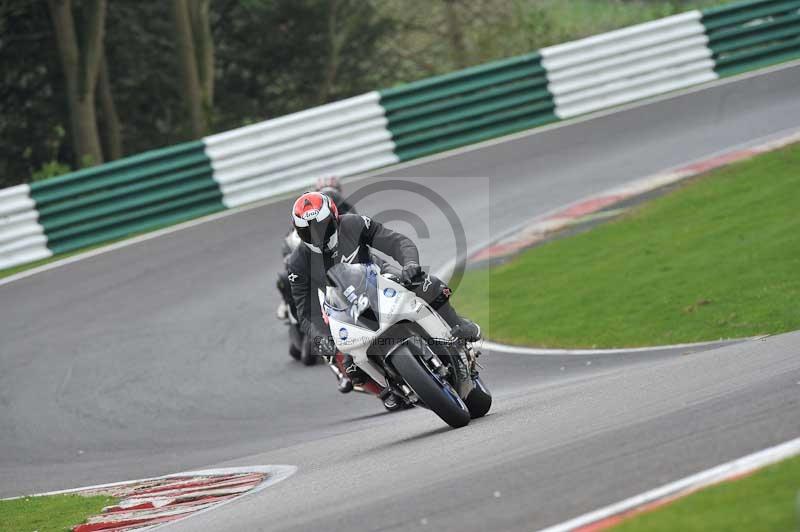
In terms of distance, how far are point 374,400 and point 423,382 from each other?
13.8ft

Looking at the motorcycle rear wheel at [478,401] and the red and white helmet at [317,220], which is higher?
the red and white helmet at [317,220]

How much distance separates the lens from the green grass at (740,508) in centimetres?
421

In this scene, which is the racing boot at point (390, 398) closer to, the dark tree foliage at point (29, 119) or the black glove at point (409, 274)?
the black glove at point (409, 274)

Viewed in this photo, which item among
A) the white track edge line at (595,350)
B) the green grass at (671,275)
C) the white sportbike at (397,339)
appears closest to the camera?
the white sportbike at (397,339)

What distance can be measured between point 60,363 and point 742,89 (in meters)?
11.8

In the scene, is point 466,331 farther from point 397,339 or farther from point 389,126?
point 389,126

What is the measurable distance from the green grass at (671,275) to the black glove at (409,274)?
157 inches

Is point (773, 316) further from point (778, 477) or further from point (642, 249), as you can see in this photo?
point (778, 477)

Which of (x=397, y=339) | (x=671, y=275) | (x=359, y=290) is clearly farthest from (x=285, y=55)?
(x=397, y=339)

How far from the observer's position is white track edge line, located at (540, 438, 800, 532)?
4793 millimetres

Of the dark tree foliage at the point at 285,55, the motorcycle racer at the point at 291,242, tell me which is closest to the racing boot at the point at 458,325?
the motorcycle racer at the point at 291,242

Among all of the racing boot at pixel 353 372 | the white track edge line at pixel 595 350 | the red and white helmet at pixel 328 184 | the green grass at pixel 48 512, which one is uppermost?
the red and white helmet at pixel 328 184

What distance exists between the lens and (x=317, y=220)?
810 cm

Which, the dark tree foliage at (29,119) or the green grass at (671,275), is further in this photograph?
the dark tree foliage at (29,119)
